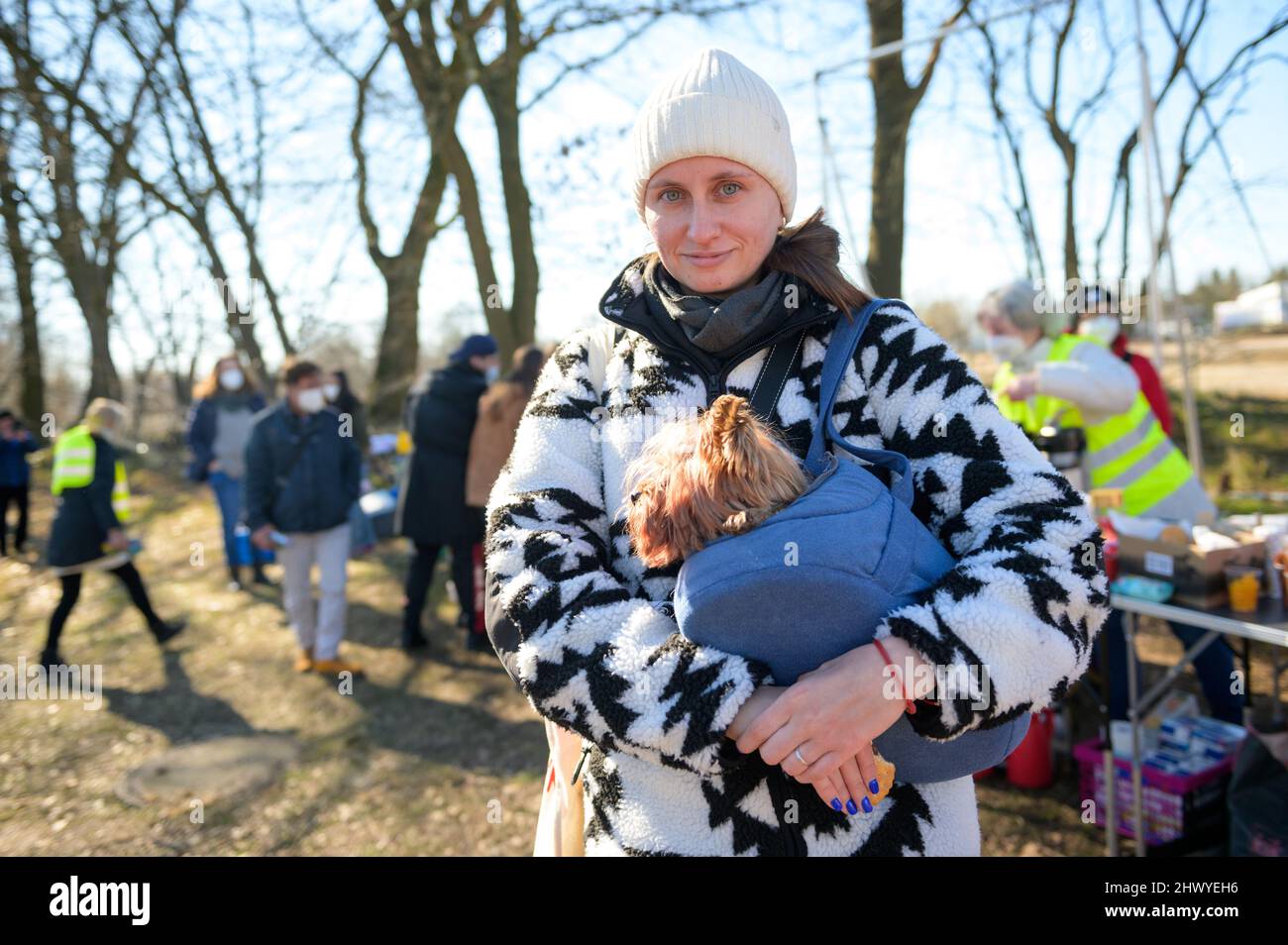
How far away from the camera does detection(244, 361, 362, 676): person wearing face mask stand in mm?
5566

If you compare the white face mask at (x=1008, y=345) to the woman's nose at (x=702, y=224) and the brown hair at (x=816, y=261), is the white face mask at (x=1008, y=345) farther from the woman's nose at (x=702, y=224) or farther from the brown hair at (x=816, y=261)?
the woman's nose at (x=702, y=224)

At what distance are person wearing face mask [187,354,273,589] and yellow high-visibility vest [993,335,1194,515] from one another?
6.48m

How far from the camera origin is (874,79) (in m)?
8.09

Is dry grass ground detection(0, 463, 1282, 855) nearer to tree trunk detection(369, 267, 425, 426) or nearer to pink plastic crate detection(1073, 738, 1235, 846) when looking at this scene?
pink plastic crate detection(1073, 738, 1235, 846)

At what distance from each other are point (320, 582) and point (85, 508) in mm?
1832

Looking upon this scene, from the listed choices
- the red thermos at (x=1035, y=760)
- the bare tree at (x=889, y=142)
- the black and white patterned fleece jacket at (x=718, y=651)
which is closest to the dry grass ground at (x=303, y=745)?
the red thermos at (x=1035, y=760)

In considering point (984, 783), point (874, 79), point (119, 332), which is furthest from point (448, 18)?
point (119, 332)

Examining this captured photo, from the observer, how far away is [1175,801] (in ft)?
10.5

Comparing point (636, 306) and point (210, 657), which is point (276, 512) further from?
point (636, 306)

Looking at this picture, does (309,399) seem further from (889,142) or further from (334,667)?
(889,142)

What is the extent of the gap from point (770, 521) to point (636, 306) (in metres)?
0.48

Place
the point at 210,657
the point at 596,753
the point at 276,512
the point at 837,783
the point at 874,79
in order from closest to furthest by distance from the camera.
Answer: the point at 837,783
the point at 596,753
the point at 276,512
the point at 210,657
the point at 874,79

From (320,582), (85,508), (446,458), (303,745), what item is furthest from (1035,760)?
(85,508)

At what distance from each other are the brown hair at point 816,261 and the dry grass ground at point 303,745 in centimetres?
289
